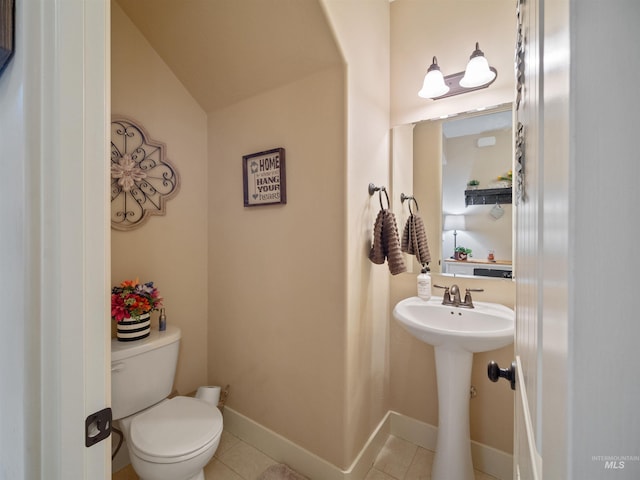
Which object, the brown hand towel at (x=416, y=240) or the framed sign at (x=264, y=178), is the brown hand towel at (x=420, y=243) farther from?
the framed sign at (x=264, y=178)

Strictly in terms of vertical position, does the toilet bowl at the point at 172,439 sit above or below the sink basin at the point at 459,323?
below

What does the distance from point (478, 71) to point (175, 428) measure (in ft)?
7.58

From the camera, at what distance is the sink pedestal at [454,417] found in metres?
1.36

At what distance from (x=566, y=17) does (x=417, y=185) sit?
161 cm

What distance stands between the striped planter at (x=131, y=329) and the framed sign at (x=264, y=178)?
0.86 meters

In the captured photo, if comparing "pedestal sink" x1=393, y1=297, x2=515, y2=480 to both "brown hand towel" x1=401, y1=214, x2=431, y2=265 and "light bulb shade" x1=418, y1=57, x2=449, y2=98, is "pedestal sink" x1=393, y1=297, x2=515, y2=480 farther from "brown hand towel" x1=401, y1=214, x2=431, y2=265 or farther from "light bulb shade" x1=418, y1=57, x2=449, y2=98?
"light bulb shade" x1=418, y1=57, x2=449, y2=98

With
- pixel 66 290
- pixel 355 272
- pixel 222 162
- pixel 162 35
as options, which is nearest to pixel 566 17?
pixel 66 290

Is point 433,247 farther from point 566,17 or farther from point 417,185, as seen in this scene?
point 566,17

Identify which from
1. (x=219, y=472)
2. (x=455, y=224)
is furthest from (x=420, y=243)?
(x=219, y=472)

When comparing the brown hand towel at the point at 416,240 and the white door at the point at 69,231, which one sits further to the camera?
the brown hand towel at the point at 416,240

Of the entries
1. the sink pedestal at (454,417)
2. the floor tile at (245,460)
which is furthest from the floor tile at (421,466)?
the floor tile at (245,460)

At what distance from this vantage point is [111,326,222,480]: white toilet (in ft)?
3.73

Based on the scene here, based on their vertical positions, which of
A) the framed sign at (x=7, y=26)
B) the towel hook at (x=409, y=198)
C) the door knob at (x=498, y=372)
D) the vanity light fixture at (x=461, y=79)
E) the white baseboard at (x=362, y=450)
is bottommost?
the white baseboard at (x=362, y=450)

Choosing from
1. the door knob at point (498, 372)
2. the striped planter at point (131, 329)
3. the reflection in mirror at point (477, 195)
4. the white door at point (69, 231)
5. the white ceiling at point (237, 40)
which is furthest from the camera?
the reflection in mirror at point (477, 195)
